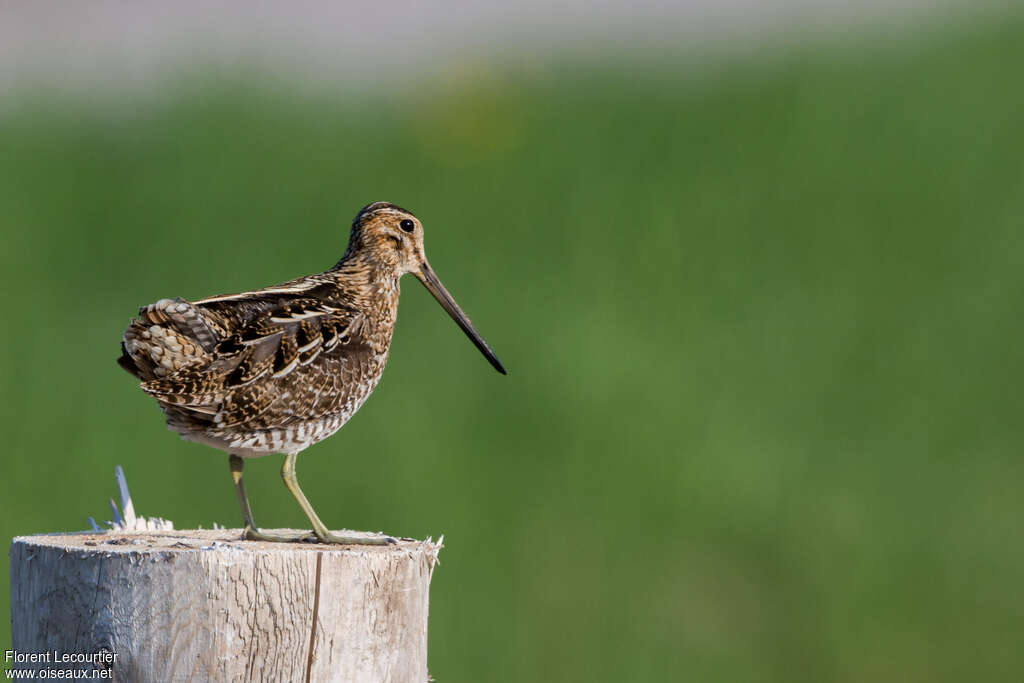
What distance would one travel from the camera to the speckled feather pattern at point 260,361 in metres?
3.75

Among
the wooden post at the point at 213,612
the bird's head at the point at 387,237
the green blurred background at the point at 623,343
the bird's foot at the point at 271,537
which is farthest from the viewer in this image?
the green blurred background at the point at 623,343

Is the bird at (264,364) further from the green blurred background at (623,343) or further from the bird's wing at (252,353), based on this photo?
the green blurred background at (623,343)

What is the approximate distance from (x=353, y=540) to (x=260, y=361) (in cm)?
52

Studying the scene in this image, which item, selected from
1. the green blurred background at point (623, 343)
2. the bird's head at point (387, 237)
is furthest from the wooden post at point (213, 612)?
the green blurred background at point (623, 343)

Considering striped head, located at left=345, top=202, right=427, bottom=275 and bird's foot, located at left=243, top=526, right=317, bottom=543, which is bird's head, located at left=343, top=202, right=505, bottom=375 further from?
bird's foot, located at left=243, top=526, right=317, bottom=543

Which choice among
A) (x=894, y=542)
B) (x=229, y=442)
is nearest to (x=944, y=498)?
(x=894, y=542)

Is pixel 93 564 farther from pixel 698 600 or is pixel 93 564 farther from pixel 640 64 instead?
pixel 640 64

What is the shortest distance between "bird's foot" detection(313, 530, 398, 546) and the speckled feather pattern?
11.1 inches

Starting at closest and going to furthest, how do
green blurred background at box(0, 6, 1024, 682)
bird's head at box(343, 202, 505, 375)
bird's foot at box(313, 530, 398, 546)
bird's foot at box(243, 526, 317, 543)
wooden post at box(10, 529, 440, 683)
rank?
1. wooden post at box(10, 529, 440, 683)
2. bird's foot at box(313, 530, 398, 546)
3. bird's foot at box(243, 526, 317, 543)
4. bird's head at box(343, 202, 505, 375)
5. green blurred background at box(0, 6, 1024, 682)

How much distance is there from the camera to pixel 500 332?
7.70 m

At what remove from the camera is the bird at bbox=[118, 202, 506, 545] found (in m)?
3.75

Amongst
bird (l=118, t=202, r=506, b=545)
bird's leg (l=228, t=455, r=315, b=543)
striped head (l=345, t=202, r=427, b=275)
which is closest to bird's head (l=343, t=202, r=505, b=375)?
striped head (l=345, t=202, r=427, b=275)

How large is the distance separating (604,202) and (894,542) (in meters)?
2.48

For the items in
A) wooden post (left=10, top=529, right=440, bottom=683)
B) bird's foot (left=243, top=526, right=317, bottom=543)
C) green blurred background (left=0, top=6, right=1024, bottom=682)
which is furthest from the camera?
green blurred background (left=0, top=6, right=1024, bottom=682)
